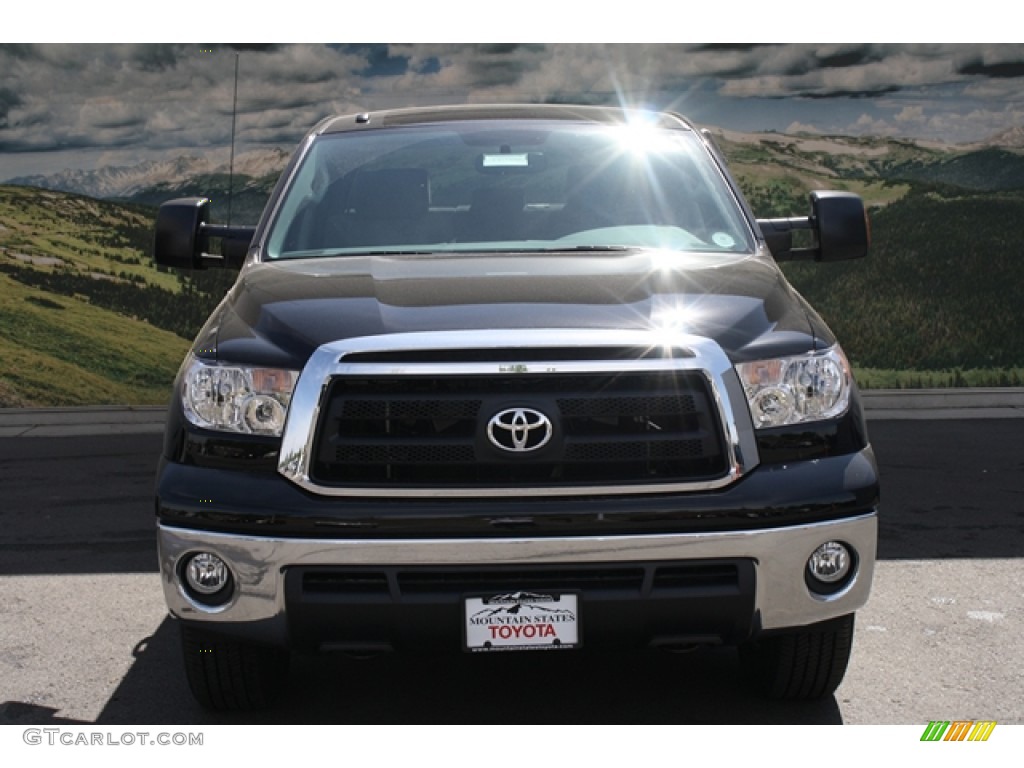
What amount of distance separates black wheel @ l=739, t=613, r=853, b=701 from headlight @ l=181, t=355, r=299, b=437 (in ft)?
5.25

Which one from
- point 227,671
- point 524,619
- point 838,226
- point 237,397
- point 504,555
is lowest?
point 227,671

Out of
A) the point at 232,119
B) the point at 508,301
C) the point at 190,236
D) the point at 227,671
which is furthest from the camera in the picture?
the point at 232,119

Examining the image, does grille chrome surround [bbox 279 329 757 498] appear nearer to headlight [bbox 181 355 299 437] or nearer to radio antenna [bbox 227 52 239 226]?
headlight [bbox 181 355 299 437]

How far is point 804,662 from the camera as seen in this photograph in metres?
4.83

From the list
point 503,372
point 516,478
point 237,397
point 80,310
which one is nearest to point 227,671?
point 237,397

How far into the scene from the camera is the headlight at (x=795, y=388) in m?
4.39

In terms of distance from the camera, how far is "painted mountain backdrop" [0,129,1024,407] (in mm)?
13312

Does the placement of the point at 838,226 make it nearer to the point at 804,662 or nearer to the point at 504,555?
the point at 804,662

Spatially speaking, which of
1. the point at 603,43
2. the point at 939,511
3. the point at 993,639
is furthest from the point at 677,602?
the point at 603,43

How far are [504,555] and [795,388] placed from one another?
96 centimetres

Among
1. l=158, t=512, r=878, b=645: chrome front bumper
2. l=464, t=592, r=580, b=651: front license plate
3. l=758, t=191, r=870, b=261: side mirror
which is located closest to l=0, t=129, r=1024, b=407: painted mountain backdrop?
l=758, t=191, r=870, b=261: side mirror

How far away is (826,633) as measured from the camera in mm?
4777

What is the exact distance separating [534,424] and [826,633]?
3.93 feet

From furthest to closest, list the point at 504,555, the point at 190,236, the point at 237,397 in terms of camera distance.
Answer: the point at 190,236 < the point at 237,397 < the point at 504,555
